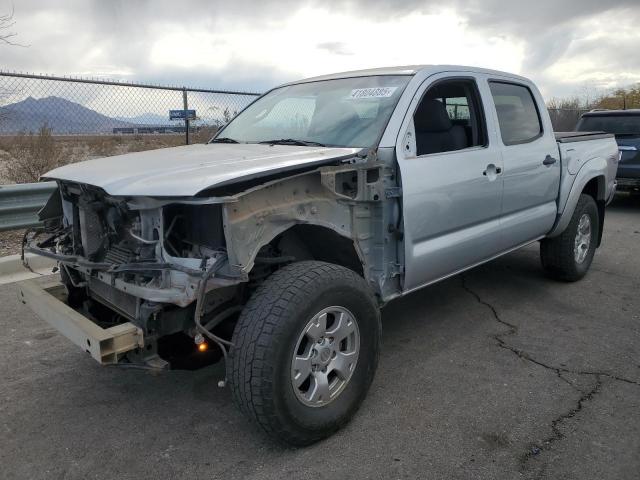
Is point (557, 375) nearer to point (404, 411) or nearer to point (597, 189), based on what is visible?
point (404, 411)

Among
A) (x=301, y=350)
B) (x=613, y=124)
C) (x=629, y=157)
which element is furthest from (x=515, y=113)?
(x=613, y=124)

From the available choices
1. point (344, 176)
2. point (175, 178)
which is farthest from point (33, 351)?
point (344, 176)

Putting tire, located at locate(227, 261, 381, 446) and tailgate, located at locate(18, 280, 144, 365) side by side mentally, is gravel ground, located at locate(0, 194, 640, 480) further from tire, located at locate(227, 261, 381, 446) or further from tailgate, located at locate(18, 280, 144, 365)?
tailgate, located at locate(18, 280, 144, 365)

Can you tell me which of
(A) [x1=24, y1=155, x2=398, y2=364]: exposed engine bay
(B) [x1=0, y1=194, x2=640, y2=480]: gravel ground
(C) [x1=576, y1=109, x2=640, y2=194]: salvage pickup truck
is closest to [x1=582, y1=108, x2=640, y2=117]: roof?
(C) [x1=576, y1=109, x2=640, y2=194]: salvage pickup truck

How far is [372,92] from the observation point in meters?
3.62

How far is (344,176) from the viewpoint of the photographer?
305 cm

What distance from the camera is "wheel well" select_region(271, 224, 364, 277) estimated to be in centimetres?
309

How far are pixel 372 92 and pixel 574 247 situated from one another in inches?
112

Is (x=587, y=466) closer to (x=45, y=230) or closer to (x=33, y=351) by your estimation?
(x=45, y=230)

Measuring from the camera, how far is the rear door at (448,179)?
3.33m

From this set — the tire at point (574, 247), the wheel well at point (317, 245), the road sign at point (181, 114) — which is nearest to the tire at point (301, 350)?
the wheel well at point (317, 245)

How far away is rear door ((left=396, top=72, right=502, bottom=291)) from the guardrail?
4.04 metres

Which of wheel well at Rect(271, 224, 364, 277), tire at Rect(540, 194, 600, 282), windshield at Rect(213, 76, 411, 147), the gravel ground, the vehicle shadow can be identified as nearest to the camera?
the gravel ground

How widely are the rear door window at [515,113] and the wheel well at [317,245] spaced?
5.63 feet
